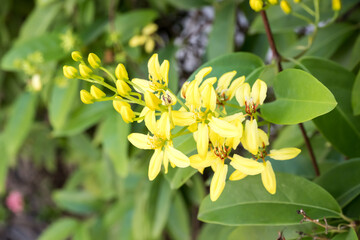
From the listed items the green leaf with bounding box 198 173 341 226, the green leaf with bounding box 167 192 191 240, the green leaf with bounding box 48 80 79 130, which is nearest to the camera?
the green leaf with bounding box 198 173 341 226

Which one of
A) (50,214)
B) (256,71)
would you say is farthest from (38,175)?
(256,71)

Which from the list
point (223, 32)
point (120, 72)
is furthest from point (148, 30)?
point (120, 72)

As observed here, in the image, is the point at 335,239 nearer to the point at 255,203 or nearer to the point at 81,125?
the point at 255,203

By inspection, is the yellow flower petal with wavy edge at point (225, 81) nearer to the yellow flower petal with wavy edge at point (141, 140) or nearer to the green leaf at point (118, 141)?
the yellow flower petal with wavy edge at point (141, 140)

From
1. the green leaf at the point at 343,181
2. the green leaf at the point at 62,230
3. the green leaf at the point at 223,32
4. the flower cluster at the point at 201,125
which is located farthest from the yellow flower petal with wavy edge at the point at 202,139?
the green leaf at the point at 62,230

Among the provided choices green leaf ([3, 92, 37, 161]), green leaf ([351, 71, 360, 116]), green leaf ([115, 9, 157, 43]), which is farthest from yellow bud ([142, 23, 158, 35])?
green leaf ([351, 71, 360, 116])

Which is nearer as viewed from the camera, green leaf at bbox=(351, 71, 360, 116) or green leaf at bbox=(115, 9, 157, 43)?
green leaf at bbox=(351, 71, 360, 116)

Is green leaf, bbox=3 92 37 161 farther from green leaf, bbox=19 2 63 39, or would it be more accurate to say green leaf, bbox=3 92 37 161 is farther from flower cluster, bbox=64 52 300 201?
flower cluster, bbox=64 52 300 201
